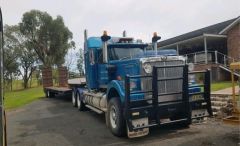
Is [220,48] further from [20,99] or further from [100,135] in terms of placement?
[100,135]

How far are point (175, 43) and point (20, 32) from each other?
30.9 metres

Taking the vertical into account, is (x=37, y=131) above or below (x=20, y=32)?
below

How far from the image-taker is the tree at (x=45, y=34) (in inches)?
2007

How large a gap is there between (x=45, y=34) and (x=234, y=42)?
108 ft

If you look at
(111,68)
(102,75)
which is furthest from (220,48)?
(111,68)

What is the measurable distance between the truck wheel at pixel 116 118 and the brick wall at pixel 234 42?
64.6 feet

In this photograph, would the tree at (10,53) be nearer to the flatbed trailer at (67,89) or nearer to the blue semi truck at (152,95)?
the flatbed trailer at (67,89)

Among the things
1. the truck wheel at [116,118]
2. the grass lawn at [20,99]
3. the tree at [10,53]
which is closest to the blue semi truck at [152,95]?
→ the truck wheel at [116,118]

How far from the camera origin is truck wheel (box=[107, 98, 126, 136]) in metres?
8.79

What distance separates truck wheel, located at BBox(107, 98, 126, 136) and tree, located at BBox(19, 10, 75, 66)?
43.4m

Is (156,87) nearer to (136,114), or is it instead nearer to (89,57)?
(136,114)

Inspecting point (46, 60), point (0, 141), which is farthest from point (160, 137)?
point (46, 60)

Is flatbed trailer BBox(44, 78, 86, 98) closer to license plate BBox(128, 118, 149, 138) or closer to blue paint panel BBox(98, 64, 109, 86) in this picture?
blue paint panel BBox(98, 64, 109, 86)

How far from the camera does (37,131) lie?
10602 millimetres
